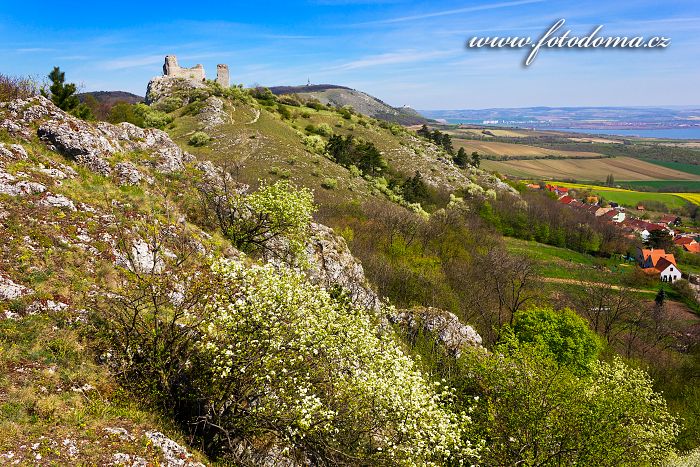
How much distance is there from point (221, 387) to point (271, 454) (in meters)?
3.23

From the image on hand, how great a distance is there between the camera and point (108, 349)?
1369 centimetres

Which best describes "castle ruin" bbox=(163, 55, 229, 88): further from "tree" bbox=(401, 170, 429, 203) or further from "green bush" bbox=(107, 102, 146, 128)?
"tree" bbox=(401, 170, 429, 203)

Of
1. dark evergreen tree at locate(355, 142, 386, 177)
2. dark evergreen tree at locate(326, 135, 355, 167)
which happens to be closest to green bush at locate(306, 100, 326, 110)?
dark evergreen tree at locate(355, 142, 386, 177)

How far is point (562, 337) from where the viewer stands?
124 ft

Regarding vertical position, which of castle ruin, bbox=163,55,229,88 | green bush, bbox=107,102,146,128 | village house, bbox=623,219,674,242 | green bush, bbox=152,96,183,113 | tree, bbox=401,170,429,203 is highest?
castle ruin, bbox=163,55,229,88

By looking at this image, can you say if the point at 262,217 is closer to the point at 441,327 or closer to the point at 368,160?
the point at 441,327

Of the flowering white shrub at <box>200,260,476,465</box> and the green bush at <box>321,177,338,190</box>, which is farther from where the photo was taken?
the green bush at <box>321,177,338,190</box>

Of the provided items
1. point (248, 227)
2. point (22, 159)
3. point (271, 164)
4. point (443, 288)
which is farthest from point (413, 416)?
point (271, 164)

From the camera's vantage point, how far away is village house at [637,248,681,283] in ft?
337

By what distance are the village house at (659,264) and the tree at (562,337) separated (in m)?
75.9

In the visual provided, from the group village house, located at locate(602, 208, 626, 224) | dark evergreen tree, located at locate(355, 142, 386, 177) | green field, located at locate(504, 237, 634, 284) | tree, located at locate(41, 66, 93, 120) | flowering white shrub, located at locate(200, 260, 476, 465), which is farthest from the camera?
village house, located at locate(602, 208, 626, 224)

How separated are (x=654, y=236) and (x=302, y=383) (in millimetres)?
142843

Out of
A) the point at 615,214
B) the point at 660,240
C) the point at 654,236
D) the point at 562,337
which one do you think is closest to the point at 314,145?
the point at 562,337

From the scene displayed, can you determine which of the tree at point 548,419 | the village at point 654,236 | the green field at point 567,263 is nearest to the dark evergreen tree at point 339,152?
the green field at point 567,263
